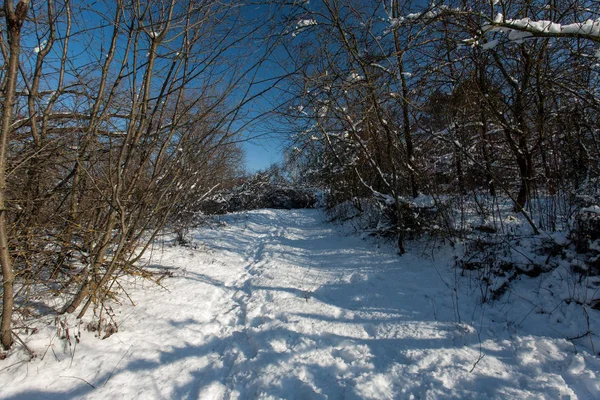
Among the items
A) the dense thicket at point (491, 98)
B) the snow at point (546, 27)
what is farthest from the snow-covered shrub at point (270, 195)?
the snow at point (546, 27)

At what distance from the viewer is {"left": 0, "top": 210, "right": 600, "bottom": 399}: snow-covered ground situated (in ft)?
6.35

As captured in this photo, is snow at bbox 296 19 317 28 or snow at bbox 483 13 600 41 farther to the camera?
snow at bbox 296 19 317 28

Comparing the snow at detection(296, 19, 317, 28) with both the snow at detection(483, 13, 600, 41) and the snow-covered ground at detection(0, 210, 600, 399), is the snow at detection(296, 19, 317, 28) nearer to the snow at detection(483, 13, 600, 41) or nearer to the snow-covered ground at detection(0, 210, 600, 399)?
the snow at detection(483, 13, 600, 41)

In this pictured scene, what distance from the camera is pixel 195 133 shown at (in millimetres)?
3006

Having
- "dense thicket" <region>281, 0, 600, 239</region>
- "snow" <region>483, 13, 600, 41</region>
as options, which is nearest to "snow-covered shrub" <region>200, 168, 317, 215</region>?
"dense thicket" <region>281, 0, 600, 239</region>

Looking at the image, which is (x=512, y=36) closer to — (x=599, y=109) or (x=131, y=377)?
(x=599, y=109)

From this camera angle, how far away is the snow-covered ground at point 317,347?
6.35 ft

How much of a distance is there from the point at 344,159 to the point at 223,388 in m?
8.04

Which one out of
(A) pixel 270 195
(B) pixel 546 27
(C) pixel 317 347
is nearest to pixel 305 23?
(B) pixel 546 27

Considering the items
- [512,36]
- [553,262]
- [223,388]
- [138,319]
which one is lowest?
[223,388]

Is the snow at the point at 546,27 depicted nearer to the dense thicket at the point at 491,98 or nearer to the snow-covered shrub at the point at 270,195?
the dense thicket at the point at 491,98

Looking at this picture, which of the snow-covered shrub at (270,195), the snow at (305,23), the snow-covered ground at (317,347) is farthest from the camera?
the snow-covered shrub at (270,195)

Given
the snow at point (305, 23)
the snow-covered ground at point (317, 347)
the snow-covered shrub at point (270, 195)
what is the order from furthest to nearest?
the snow-covered shrub at point (270, 195), the snow at point (305, 23), the snow-covered ground at point (317, 347)

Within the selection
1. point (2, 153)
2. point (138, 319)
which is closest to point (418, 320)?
point (138, 319)
